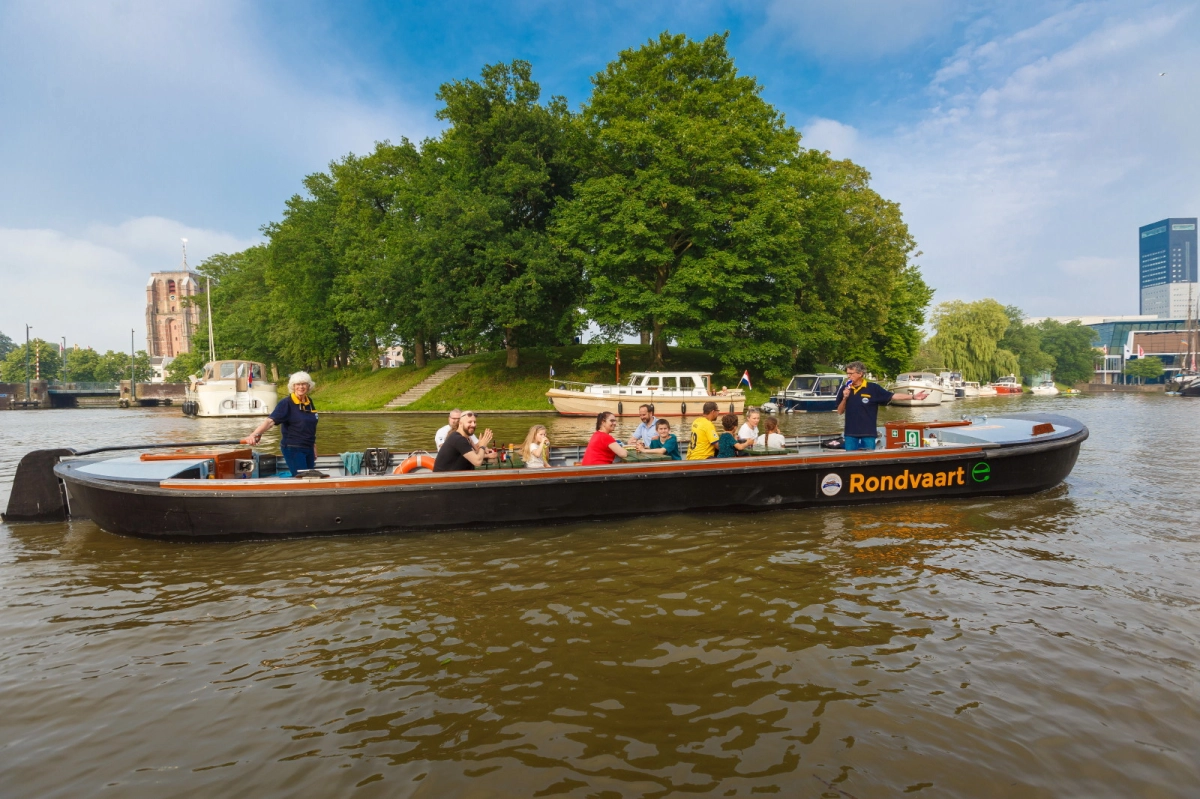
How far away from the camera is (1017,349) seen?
81.4 meters

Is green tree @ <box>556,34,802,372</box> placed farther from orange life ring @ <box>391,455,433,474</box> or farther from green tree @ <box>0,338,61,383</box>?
green tree @ <box>0,338,61,383</box>

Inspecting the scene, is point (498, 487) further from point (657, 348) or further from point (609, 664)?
point (657, 348)

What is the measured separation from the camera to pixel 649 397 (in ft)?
90.3

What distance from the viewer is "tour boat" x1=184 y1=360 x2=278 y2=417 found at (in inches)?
1315

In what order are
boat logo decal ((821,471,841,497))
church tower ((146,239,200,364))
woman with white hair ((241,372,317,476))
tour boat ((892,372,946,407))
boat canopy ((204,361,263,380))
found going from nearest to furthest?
1. woman with white hair ((241,372,317,476))
2. boat logo decal ((821,471,841,497))
3. boat canopy ((204,361,263,380))
4. tour boat ((892,372,946,407))
5. church tower ((146,239,200,364))

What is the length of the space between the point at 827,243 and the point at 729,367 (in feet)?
34.6

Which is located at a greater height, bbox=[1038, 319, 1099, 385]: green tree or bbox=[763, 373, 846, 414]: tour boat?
bbox=[1038, 319, 1099, 385]: green tree

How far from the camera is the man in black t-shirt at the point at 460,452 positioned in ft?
26.3

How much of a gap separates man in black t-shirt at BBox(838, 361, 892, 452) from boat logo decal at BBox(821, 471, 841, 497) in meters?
0.73

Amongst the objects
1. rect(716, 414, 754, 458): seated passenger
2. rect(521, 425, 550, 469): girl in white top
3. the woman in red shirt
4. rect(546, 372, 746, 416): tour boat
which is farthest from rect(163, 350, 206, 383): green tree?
rect(716, 414, 754, 458): seated passenger

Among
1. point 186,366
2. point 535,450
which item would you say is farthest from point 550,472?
point 186,366

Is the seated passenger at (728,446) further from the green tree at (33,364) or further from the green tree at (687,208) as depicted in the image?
the green tree at (33,364)

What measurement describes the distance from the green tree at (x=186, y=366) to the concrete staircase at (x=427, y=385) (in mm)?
37852

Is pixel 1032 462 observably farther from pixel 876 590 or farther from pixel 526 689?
pixel 526 689
